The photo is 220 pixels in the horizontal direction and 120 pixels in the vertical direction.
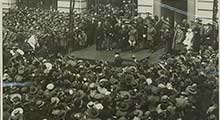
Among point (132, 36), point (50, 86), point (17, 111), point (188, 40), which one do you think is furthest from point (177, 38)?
point (17, 111)

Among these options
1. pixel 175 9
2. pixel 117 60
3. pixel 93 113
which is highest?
pixel 175 9

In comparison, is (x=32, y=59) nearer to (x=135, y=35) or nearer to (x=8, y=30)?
(x=8, y=30)

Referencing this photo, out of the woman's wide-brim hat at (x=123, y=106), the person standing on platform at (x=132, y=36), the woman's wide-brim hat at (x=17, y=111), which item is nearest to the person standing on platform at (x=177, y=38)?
the person standing on platform at (x=132, y=36)

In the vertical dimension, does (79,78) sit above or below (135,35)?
below

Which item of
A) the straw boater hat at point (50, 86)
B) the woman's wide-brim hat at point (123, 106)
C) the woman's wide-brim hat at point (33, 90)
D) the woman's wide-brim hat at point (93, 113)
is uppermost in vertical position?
the straw boater hat at point (50, 86)

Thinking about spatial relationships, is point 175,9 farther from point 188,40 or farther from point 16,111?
point 16,111

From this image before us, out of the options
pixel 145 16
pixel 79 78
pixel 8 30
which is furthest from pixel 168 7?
pixel 8 30

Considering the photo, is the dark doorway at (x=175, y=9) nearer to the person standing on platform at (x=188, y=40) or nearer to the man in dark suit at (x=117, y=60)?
the person standing on platform at (x=188, y=40)
